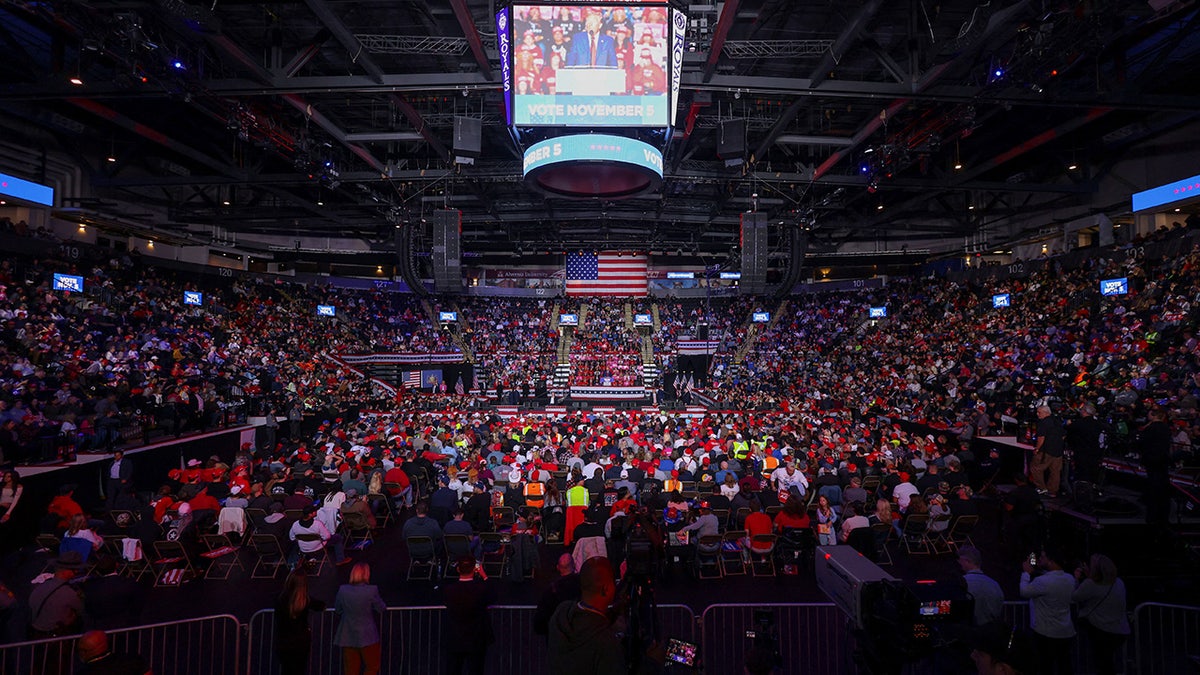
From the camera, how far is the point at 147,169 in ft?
66.4

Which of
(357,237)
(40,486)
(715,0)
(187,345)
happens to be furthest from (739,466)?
(357,237)

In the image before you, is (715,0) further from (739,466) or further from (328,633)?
(328,633)

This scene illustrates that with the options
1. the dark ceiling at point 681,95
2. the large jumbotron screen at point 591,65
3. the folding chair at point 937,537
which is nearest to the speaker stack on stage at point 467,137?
the dark ceiling at point 681,95

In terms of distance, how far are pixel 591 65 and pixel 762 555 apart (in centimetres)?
757

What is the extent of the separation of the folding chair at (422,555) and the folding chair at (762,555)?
4662mm

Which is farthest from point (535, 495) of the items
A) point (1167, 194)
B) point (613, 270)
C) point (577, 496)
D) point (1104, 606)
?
point (613, 270)

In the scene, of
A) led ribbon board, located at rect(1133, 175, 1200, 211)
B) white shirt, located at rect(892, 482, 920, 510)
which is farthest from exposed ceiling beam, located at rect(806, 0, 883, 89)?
led ribbon board, located at rect(1133, 175, 1200, 211)

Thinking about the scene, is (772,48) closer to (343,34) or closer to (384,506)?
(343,34)

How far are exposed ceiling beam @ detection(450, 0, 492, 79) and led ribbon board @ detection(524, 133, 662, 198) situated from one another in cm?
158

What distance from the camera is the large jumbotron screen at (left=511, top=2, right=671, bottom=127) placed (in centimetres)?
691

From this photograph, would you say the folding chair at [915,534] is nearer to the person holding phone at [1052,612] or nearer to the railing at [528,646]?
the railing at [528,646]

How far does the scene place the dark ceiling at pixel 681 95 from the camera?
853cm

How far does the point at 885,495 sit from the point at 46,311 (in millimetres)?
23001

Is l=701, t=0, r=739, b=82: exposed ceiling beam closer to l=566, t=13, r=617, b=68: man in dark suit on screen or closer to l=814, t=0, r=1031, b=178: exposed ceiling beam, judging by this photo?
l=566, t=13, r=617, b=68: man in dark suit on screen
